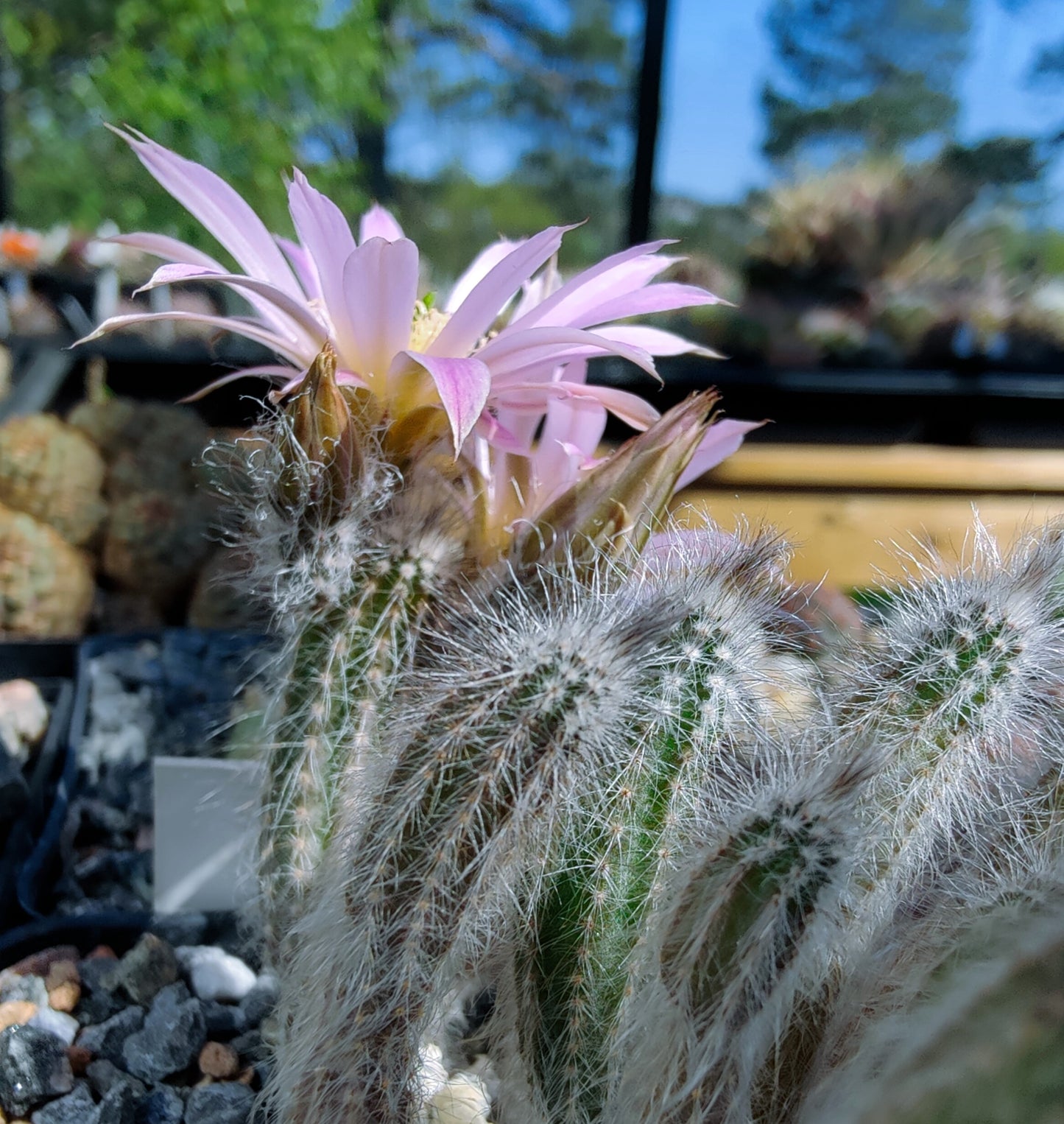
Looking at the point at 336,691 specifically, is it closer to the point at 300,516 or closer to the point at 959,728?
the point at 300,516

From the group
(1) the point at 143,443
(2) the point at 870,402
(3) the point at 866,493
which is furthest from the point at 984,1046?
(2) the point at 870,402

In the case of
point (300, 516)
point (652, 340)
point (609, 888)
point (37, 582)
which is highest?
point (652, 340)

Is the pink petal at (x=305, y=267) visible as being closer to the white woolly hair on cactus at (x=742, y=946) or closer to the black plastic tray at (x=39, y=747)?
the white woolly hair on cactus at (x=742, y=946)

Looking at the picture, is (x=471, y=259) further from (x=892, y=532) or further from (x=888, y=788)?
(x=888, y=788)

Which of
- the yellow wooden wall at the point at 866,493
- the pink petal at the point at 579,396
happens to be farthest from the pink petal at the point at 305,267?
the yellow wooden wall at the point at 866,493

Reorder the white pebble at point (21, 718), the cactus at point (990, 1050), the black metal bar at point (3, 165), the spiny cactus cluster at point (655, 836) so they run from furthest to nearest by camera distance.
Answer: the black metal bar at point (3, 165) < the white pebble at point (21, 718) < the spiny cactus cluster at point (655, 836) < the cactus at point (990, 1050)

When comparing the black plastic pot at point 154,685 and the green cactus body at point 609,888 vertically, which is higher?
the green cactus body at point 609,888
